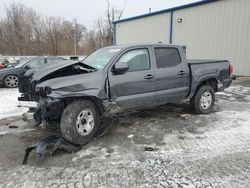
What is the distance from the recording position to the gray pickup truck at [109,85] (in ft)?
12.2

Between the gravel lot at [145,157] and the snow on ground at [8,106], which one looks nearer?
the gravel lot at [145,157]

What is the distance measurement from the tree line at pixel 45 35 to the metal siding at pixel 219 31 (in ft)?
79.3

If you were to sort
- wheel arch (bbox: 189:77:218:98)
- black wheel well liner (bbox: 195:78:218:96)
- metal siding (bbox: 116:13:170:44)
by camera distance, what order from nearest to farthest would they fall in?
wheel arch (bbox: 189:77:218:98) → black wheel well liner (bbox: 195:78:218:96) → metal siding (bbox: 116:13:170:44)

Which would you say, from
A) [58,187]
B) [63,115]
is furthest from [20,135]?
[58,187]

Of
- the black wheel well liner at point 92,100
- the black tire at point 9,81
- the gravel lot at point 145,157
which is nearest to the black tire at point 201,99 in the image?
the gravel lot at point 145,157

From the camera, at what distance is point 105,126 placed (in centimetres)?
448

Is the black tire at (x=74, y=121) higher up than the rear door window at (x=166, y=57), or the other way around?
the rear door window at (x=166, y=57)

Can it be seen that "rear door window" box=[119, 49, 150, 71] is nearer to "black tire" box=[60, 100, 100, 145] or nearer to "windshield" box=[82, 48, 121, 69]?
"windshield" box=[82, 48, 121, 69]

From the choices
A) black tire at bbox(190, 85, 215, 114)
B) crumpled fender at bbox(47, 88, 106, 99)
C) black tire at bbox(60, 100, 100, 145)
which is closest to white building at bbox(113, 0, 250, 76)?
black tire at bbox(190, 85, 215, 114)

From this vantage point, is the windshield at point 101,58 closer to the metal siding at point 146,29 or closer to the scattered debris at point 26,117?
the scattered debris at point 26,117

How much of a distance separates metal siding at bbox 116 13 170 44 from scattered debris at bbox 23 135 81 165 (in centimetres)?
1386

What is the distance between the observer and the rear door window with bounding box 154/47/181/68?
16.0ft

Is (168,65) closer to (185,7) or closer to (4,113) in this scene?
(4,113)

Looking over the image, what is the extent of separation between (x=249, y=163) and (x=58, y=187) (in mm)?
2843
